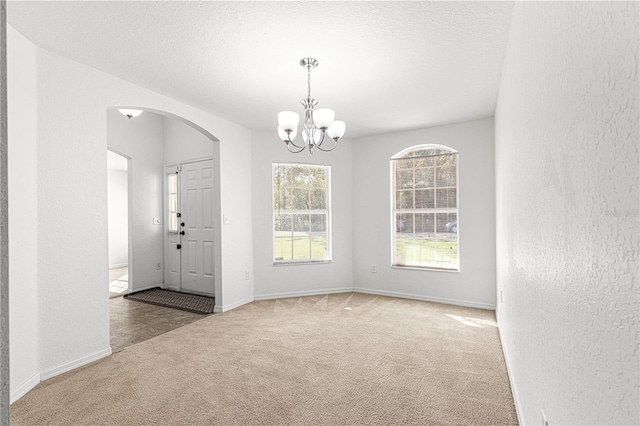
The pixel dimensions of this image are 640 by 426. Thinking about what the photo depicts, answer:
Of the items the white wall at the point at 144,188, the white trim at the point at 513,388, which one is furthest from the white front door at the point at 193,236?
the white trim at the point at 513,388

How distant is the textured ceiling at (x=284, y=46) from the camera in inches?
83.2

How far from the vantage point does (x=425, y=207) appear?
494 cm

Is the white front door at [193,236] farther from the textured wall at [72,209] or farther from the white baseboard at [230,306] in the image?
the textured wall at [72,209]

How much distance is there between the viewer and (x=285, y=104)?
3.86 m

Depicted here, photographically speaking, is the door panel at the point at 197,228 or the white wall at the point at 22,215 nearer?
the white wall at the point at 22,215

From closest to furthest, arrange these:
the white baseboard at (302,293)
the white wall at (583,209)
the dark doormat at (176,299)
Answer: the white wall at (583,209) → the dark doormat at (176,299) → the white baseboard at (302,293)

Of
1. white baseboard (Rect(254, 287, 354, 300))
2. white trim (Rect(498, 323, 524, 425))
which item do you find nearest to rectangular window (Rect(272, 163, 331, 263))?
white baseboard (Rect(254, 287, 354, 300))

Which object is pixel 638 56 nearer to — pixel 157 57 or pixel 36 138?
pixel 157 57

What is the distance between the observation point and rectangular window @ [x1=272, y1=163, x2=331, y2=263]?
523cm

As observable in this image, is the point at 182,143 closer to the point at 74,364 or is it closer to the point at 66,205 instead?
the point at 66,205

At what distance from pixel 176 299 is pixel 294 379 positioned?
326 centimetres

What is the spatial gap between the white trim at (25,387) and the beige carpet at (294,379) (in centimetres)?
4

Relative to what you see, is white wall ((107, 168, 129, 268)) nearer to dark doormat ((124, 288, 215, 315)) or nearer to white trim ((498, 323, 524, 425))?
dark doormat ((124, 288, 215, 315))

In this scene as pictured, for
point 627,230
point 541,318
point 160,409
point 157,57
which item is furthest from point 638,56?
point 157,57
